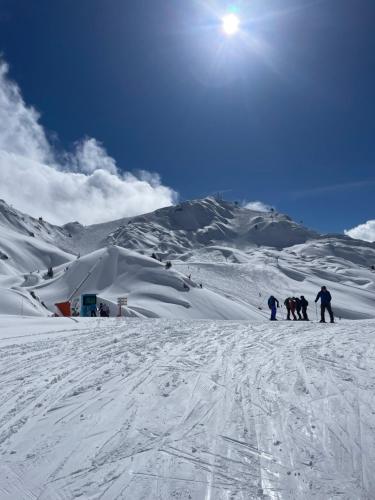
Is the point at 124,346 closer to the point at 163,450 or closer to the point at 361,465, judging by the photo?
the point at 163,450

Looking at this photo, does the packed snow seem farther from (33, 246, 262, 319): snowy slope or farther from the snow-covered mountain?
(33, 246, 262, 319): snowy slope

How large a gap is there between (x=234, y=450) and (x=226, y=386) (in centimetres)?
198

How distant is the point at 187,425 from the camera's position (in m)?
4.31

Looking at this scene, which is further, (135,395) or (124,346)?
(124,346)

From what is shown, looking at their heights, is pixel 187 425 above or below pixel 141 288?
below

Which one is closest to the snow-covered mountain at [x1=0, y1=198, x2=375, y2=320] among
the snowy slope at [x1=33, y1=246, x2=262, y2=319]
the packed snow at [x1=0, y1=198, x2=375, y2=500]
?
the snowy slope at [x1=33, y1=246, x2=262, y2=319]

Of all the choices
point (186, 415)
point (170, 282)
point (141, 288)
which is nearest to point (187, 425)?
point (186, 415)

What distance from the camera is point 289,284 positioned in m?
97.0

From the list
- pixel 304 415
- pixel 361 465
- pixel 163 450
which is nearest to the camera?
pixel 361 465

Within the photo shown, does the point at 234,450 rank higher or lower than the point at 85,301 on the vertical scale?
lower

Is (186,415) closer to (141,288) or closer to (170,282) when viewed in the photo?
(141,288)

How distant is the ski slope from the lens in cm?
319

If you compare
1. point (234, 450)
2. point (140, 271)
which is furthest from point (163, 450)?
point (140, 271)

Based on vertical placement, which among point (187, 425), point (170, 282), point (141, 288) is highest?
point (170, 282)
